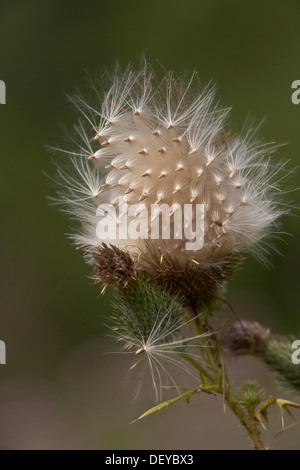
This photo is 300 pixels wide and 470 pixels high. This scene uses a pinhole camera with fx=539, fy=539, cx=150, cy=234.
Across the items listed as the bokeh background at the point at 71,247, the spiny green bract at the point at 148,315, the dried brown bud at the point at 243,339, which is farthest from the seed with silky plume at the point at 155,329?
the bokeh background at the point at 71,247

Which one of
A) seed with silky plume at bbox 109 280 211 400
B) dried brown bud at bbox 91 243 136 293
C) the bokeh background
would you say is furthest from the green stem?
the bokeh background

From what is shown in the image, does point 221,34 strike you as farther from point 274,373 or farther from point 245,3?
point 274,373

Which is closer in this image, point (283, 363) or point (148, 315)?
point (148, 315)

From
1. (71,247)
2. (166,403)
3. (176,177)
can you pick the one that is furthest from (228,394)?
(71,247)

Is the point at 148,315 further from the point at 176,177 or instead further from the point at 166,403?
the point at 176,177

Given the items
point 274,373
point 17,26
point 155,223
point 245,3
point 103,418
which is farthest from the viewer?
point 17,26

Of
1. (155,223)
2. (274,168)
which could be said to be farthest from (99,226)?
(274,168)

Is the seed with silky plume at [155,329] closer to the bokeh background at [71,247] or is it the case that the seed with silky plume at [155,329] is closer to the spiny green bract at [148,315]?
the spiny green bract at [148,315]
